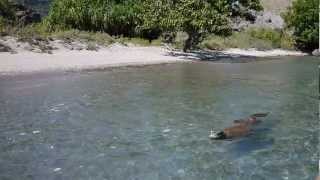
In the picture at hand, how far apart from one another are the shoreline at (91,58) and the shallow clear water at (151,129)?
3930 mm

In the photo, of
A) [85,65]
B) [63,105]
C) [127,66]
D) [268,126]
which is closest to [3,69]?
[85,65]

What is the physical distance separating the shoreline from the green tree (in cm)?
216

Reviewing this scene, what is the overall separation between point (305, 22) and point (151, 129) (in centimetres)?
4779

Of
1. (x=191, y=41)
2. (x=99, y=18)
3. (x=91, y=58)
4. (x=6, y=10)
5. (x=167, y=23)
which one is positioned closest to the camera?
(x=91, y=58)

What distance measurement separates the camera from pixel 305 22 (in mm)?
58062

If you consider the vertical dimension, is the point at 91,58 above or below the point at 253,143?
below

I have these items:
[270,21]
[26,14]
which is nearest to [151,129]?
[26,14]

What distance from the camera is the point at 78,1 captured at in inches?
1994

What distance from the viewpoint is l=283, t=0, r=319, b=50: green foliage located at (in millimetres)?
56625

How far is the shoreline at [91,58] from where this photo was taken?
2934cm

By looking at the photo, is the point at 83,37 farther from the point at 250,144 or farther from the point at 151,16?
the point at 250,144

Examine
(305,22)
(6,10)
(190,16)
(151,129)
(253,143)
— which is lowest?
(151,129)

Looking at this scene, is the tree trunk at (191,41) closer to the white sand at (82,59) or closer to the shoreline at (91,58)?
the shoreline at (91,58)

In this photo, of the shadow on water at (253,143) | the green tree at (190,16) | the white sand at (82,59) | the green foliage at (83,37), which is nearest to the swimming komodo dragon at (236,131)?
the shadow on water at (253,143)
